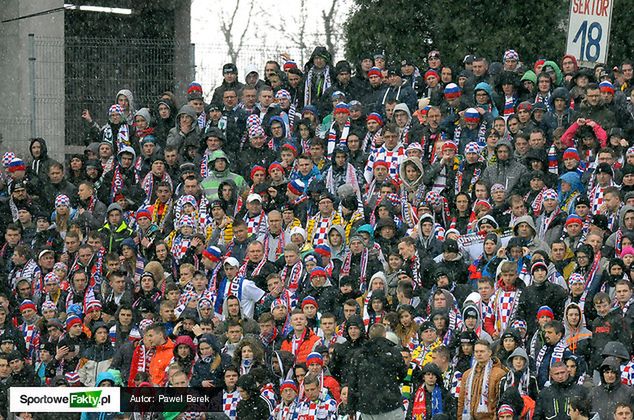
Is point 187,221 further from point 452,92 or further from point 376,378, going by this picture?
point 376,378

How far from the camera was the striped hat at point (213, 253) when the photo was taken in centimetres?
2228

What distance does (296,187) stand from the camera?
77.3 feet

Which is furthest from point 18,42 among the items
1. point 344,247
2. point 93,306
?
point 344,247

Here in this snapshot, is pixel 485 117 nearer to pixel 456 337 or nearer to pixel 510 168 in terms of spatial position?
pixel 510 168

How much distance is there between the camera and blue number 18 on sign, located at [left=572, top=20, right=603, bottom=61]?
24.7 meters

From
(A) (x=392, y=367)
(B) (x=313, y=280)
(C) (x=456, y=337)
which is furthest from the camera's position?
(B) (x=313, y=280)

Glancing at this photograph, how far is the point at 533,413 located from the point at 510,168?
5.54 metres

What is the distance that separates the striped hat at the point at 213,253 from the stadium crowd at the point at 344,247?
40 mm

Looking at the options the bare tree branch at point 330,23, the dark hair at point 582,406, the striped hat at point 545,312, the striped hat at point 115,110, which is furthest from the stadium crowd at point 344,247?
the bare tree branch at point 330,23

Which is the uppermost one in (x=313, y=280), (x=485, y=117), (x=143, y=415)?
(x=485, y=117)

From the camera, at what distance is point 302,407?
61.9 ft

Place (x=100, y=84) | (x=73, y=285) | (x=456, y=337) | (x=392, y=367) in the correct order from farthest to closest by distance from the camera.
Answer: (x=100, y=84), (x=73, y=285), (x=456, y=337), (x=392, y=367)

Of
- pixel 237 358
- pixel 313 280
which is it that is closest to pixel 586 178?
pixel 313 280

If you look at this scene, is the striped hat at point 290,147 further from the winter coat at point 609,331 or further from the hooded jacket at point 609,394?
the hooded jacket at point 609,394
